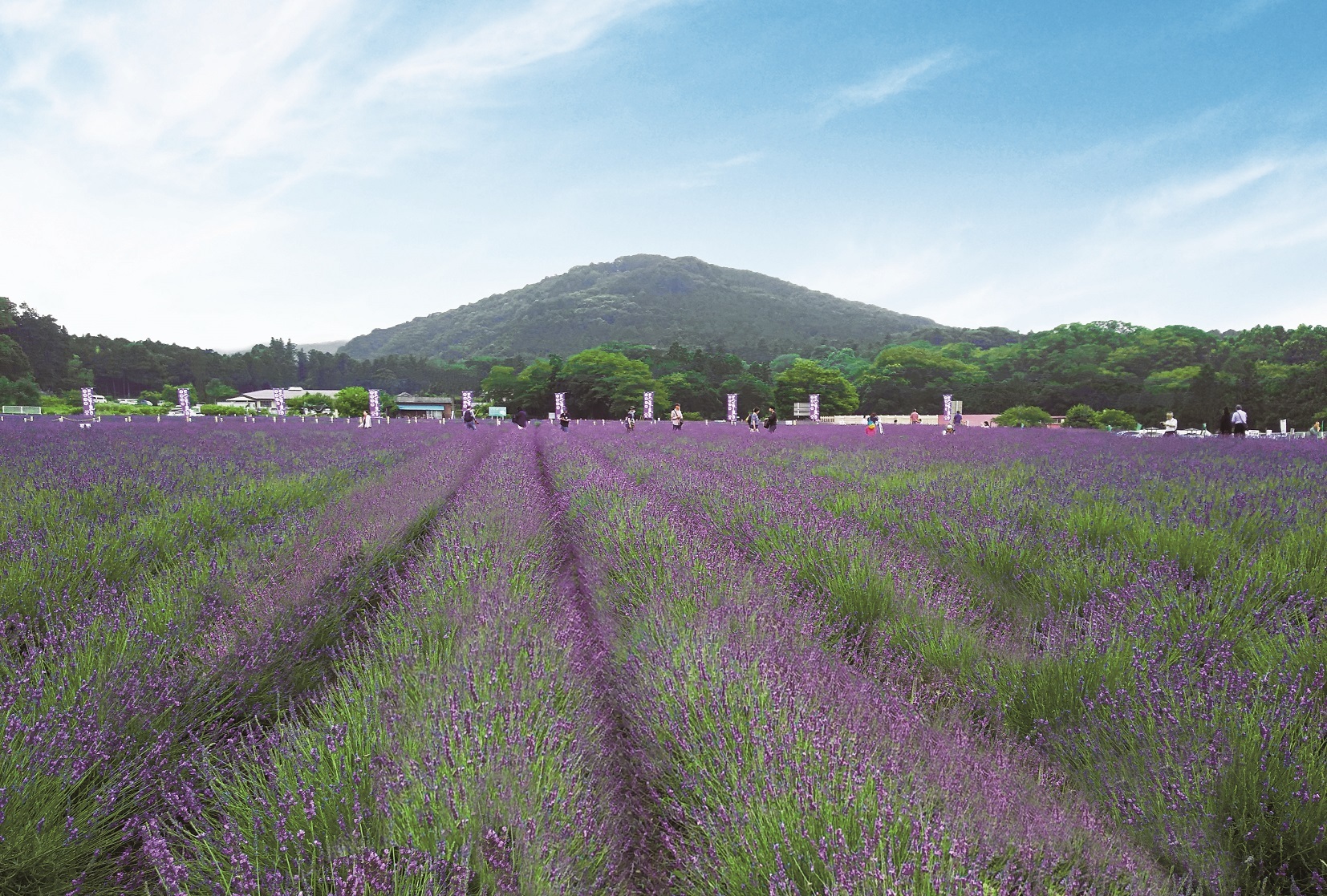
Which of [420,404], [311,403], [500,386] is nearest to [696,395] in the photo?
[500,386]

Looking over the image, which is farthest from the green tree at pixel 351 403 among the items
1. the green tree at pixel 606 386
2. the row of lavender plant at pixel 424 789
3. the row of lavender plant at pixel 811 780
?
the row of lavender plant at pixel 811 780

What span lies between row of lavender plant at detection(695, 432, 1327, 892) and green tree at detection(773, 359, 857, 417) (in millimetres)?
67883

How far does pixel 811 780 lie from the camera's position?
57.5 inches

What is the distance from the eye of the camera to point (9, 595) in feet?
9.82

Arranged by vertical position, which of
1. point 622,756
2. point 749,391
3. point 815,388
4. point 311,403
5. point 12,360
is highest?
point 12,360

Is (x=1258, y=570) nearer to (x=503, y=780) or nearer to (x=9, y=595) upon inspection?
(x=503, y=780)

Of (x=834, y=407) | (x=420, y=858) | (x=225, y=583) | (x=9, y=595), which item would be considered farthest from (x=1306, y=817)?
(x=834, y=407)

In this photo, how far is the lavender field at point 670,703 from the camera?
145 cm

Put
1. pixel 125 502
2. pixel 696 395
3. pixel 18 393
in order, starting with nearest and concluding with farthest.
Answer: pixel 125 502
pixel 18 393
pixel 696 395

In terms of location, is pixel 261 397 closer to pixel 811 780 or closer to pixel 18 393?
pixel 18 393

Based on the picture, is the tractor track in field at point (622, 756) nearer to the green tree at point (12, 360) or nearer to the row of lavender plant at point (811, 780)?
the row of lavender plant at point (811, 780)

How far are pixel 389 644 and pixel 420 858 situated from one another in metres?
1.75

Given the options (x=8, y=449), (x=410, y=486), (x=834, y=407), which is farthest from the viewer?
(x=834, y=407)

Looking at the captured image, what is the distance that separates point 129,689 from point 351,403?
7812cm
